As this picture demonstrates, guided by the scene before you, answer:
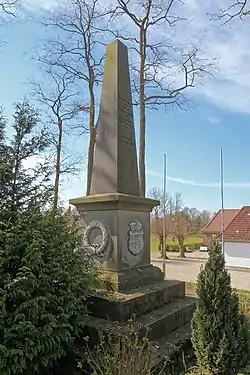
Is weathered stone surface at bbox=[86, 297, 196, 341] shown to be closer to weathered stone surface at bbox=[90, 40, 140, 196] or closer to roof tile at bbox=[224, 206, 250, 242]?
weathered stone surface at bbox=[90, 40, 140, 196]

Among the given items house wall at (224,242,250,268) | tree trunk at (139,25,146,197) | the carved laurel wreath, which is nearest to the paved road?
→ house wall at (224,242,250,268)

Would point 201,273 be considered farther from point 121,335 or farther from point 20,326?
point 20,326

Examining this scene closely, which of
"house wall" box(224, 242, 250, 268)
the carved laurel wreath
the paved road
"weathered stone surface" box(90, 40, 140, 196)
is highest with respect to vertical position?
"weathered stone surface" box(90, 40, 140, 196)

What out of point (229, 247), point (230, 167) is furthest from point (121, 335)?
point (229, 247)

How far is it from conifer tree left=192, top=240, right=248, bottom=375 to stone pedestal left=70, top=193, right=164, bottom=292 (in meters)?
1.38

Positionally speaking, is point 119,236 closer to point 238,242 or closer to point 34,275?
point 34,275

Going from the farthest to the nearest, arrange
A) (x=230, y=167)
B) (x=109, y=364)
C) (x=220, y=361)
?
(x=230, y=167) → (x=220, y=361) → (x=109, y=364)

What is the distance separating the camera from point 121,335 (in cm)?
343

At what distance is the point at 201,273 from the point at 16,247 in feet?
6.80

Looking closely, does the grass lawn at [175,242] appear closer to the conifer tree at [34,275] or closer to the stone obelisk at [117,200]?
the stone obelisk at [117,200]

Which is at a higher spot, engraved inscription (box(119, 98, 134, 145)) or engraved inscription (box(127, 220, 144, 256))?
engraved inscription (box(119, 98, 134, 145))

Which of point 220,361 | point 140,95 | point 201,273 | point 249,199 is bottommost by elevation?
point 220,361

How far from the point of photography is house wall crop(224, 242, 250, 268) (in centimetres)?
2236

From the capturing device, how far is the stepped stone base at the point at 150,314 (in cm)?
398
